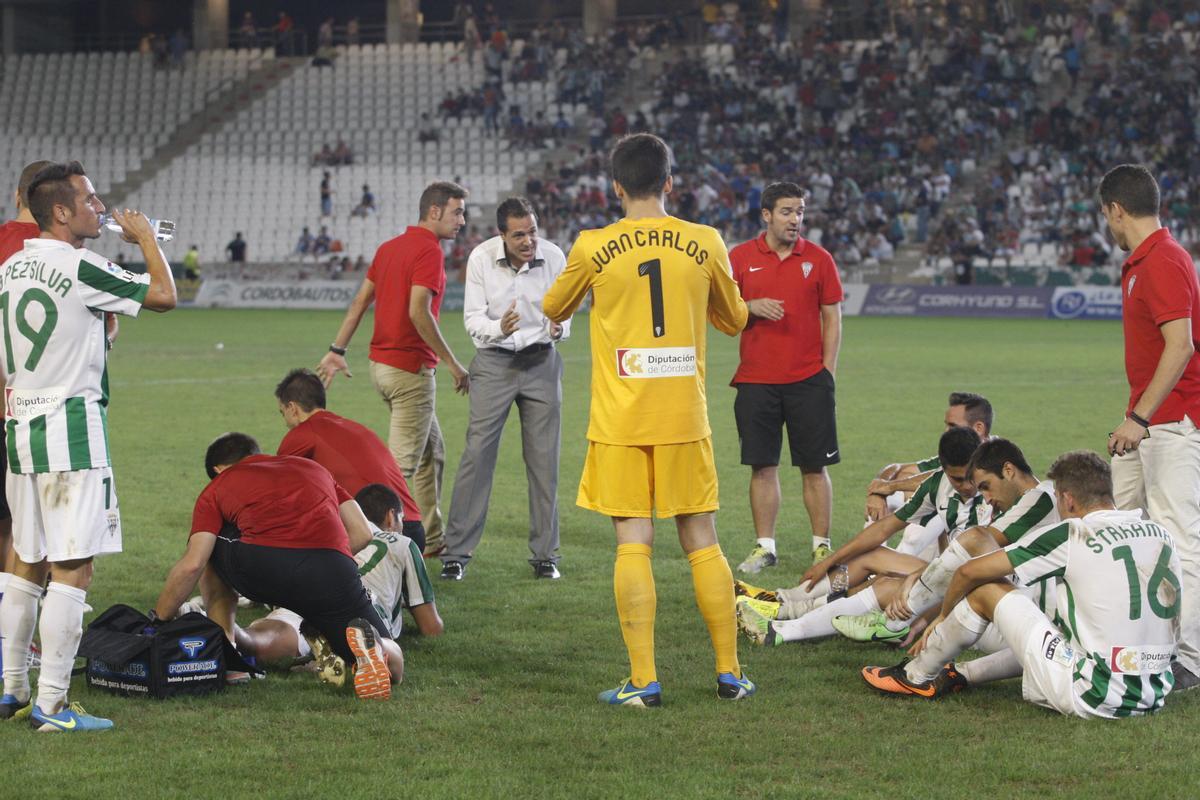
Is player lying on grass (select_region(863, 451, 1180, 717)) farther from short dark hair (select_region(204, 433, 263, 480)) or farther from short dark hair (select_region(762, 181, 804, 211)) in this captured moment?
short dark hair (select_region(762, 181, 804, 211))

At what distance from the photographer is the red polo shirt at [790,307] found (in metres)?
8.75

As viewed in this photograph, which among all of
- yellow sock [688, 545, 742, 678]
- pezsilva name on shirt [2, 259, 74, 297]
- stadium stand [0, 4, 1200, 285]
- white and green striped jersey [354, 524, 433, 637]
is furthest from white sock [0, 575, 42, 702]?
stadium stand [0, 4, 1200, 285]

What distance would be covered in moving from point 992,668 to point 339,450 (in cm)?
347

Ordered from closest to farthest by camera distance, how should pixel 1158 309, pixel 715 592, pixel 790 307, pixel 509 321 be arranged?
pixel 715 592, pixel 1158 309, pixel 509 321, pixel 790 307

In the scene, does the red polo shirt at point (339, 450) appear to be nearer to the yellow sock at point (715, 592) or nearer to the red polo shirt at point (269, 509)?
the red polo shirt at point (269, 509)

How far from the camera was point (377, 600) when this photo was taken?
21.3 feet

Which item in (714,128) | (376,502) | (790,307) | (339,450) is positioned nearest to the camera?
(376,502)

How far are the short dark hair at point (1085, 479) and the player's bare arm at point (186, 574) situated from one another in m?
3.42

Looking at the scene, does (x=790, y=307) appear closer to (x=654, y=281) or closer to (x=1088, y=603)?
(x=654, y=281)

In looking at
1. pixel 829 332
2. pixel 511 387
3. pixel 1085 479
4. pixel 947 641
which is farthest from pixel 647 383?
pixel 829 332

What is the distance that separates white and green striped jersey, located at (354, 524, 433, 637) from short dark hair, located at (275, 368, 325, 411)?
77cm

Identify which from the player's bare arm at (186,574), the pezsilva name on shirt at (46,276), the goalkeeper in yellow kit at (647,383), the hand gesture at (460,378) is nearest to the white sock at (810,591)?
the goalkeeper in yellow kit at (647,383)

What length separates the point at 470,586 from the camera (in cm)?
809

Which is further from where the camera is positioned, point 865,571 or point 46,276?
point 865,571
